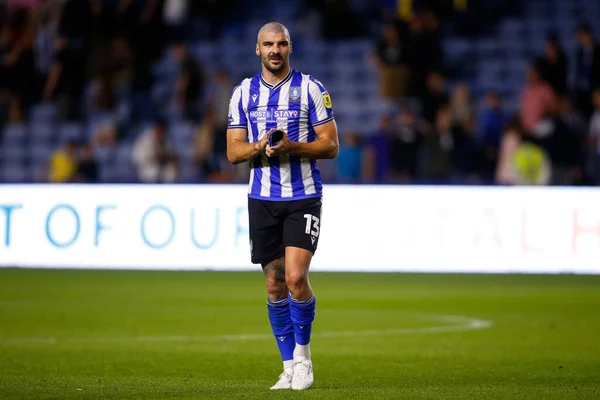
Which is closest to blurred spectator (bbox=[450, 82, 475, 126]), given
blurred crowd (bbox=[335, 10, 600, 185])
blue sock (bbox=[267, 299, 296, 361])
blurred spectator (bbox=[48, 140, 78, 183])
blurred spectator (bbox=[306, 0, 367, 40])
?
blurred crowd (bbox=[335, 10, 600, 185])

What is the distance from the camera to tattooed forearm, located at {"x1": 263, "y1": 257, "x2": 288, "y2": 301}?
7254mm

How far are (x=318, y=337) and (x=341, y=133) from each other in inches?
439

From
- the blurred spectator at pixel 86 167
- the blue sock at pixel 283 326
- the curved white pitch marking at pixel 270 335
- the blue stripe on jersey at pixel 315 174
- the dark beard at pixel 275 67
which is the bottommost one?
the curved white pitch marking at pixel 270 335

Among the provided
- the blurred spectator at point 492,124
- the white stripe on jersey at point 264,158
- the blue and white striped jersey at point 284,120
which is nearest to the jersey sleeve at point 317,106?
the blue and white striped jersey at point 284,120

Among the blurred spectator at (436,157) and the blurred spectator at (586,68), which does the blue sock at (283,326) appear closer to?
the blurred spectator at (436,157)

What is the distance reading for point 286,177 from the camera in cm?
717

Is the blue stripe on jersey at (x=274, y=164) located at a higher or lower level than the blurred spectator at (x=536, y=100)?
lower

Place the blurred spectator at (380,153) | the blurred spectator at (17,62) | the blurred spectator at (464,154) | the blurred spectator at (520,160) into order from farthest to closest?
the blurred spectator at (17,62), the blurred spectator at (380,153), the blurred spectator at (464,154), the blurred spectator at (520,160)

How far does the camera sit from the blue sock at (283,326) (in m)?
7.29

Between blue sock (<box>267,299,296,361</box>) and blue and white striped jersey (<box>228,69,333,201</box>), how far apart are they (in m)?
0.64

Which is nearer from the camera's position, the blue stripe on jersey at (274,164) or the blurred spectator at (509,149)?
the blue stripe on jersey at (274,164)

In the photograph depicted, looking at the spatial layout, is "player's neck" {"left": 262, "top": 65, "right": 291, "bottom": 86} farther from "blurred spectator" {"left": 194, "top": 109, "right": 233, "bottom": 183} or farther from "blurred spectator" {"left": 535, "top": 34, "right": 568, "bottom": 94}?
"blurred spectator" {"left": 535, "top": 34, "right": 568, "bottom": 94}

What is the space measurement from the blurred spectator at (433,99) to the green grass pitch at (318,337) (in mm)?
4114

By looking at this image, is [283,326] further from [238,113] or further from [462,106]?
[462,106]
